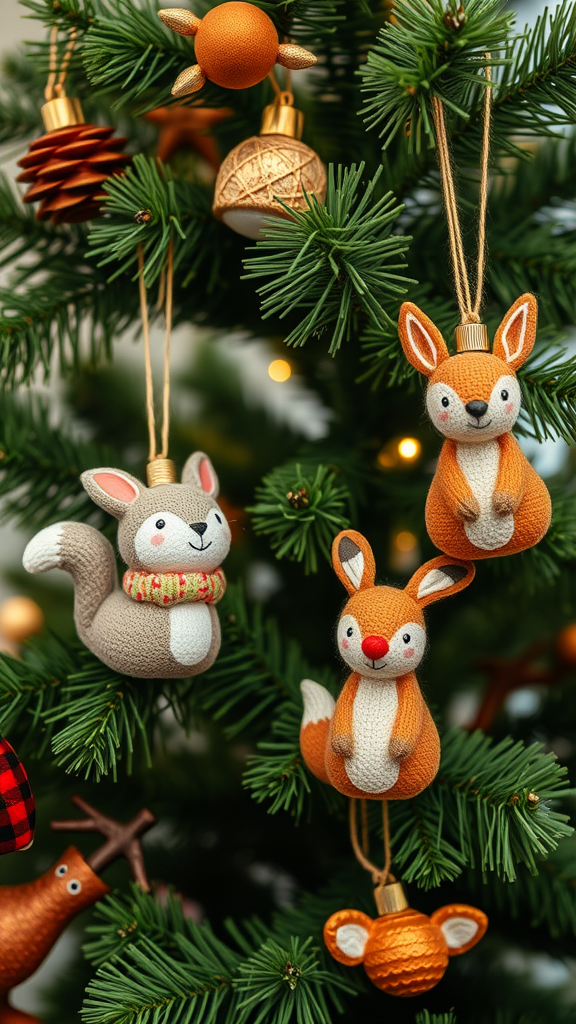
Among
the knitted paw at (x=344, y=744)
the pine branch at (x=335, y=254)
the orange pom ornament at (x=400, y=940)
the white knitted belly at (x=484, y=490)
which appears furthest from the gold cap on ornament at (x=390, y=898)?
the pine branch at (x=335, y=254)

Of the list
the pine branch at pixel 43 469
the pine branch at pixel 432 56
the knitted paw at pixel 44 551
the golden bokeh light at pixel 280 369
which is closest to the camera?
the pine branch at pixel 432 56

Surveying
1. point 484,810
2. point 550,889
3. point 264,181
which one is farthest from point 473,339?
point 550,889

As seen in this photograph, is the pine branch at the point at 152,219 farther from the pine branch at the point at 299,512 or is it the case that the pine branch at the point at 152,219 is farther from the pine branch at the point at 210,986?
the pine branch at the point at 210,986

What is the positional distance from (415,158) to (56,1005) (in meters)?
0.67

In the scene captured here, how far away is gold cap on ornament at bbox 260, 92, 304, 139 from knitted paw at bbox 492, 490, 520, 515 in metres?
0.26

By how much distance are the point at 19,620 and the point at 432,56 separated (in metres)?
0.58

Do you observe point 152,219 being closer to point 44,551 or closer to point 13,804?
point 44,551

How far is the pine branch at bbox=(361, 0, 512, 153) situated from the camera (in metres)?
0.40

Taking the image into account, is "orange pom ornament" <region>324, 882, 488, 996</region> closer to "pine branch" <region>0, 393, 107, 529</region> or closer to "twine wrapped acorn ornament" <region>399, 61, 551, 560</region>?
"twine wrapped acorn ornament" <region>399, 61, 551, 560</region>

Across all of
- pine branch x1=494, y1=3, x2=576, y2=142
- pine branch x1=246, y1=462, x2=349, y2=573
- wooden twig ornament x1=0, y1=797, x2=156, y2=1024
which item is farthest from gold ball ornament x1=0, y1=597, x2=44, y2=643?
pine branch x1=494, y1=3, x2=576, y2=142

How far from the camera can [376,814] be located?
559 mm

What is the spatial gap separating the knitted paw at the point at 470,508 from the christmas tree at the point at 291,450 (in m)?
0.08

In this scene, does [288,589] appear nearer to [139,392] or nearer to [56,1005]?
[139,392]

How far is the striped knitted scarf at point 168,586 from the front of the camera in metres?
0.48
